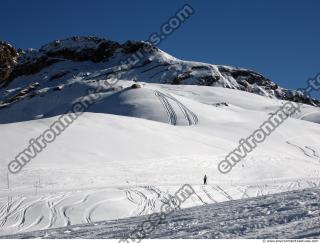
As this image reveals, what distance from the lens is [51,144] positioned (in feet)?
122

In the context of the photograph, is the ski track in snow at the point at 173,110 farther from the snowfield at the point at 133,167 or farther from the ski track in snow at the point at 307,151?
the ski track in snow at the point at 307,151

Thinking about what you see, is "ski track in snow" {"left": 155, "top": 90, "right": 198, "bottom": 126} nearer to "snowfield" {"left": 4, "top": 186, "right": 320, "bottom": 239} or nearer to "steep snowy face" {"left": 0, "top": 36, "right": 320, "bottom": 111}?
"snowfield" {"left": 4, "top": 186, "right": 320, "bottom": 239}

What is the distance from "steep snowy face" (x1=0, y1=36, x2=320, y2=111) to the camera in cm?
13788

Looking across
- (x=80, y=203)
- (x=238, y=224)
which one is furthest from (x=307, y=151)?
(x=238, y=224)

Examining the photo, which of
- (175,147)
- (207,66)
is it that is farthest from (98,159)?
(207,66)

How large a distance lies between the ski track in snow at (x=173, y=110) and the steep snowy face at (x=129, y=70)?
53683 mm

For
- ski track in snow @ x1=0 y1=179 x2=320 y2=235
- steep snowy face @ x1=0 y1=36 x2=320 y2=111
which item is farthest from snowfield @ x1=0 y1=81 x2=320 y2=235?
steep snowy face @ x1=0 y1=36 x2=320 y2=111

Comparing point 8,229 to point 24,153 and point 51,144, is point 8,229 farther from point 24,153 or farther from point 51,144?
point 51,144

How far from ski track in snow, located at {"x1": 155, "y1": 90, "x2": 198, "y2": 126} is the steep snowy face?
53.7 meters

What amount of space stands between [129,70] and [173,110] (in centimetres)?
8175

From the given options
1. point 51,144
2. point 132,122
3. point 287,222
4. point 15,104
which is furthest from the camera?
point 15,104

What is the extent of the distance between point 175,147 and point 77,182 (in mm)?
14062

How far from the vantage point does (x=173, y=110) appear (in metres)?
70.6

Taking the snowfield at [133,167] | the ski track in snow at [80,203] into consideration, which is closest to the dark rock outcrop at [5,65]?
the snowfield at [133,167]
